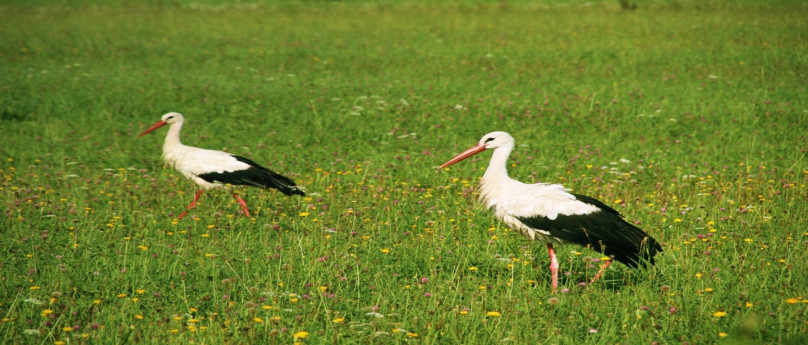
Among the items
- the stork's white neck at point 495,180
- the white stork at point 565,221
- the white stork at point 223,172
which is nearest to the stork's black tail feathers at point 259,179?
the white stork at point 223,172

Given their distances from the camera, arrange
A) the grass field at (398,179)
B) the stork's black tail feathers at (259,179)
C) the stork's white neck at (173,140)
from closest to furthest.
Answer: the grass field at (398,179) < the stork's black tail feathers at (259,179) < the stork's white neck at (173,140)

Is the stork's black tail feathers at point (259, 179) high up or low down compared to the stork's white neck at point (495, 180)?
down

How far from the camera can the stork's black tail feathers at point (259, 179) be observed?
7.60 meters

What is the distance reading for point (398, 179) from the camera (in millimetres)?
9086

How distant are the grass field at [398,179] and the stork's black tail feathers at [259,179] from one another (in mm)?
291

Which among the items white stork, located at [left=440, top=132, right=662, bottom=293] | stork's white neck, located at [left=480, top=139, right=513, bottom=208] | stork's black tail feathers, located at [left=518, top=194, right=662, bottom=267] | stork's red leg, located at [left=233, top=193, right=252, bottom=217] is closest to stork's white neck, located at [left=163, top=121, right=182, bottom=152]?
stork's red leg, located at [left=233, top=193, right=252, bottom=217]

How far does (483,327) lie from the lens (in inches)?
182

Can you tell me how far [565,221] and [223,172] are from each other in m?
4.09

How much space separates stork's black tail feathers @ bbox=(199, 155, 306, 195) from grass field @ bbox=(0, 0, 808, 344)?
0.95ft

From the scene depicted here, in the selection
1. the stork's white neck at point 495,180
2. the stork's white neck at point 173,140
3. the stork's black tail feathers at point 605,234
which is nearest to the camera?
the stork's black tail feathers at point 605,234

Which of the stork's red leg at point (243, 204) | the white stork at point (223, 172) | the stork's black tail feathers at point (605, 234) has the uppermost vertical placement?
the stork's black tail feathers at point (605, 234)

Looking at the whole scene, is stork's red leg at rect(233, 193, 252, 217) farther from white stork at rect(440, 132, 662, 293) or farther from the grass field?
white stork at rect(440, 132, 662, 293)

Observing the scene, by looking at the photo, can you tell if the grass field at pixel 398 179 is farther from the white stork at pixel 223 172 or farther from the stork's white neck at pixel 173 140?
the stork's white neck at pixel 173 140

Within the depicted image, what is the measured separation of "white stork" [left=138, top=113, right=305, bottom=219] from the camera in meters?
7.61
